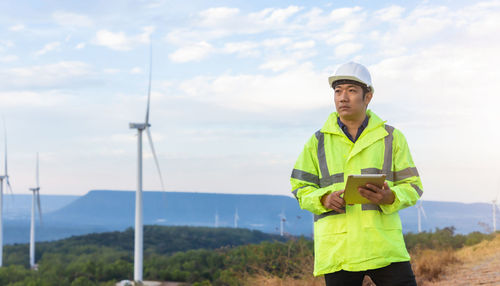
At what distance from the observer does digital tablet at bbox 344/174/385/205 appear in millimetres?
3670

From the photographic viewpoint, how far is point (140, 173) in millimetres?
30766

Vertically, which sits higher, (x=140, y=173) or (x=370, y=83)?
(x=140, y=173)

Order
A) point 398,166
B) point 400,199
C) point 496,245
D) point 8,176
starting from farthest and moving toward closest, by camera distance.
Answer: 1. point 8,176
2. point 496,245
3. point 398,166
4. point 400,199

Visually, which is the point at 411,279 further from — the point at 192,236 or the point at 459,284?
the point at 192,236

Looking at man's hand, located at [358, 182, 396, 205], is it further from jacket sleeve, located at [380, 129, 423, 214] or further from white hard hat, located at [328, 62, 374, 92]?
white hard hat, located at [328, 62, 374, 92]

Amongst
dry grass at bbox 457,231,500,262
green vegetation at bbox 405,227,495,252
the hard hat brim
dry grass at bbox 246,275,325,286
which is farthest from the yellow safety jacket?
green vegetation at bbox 405,227,495,252

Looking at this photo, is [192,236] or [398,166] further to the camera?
[192,236]

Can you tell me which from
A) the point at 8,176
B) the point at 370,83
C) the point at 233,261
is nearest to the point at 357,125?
the point at 370,83

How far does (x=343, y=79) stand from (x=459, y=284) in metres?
6.58

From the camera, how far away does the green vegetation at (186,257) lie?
13.4 metres

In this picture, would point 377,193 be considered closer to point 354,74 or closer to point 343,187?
point 343,187

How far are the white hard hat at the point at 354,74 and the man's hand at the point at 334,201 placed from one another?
2.88ft

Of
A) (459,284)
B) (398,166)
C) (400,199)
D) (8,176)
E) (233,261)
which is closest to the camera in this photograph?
(400,199)

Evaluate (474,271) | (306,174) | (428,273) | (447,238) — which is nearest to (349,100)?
(306,174)
